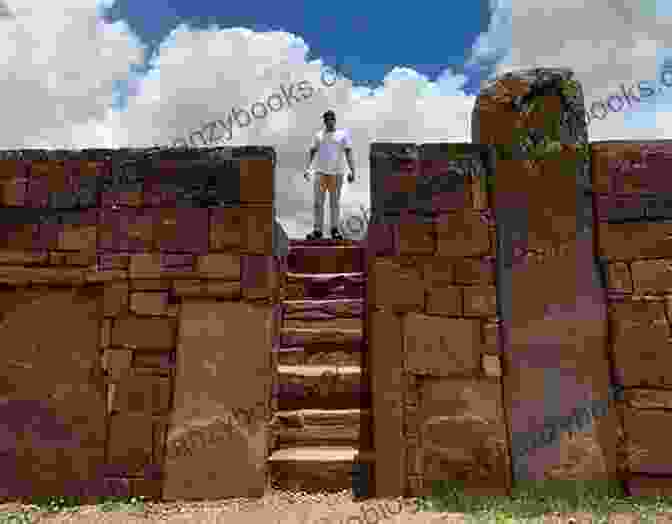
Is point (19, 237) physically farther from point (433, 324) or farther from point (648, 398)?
point (648, 398)

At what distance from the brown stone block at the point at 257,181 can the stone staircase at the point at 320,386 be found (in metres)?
1.36

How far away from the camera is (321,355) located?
16.3ft

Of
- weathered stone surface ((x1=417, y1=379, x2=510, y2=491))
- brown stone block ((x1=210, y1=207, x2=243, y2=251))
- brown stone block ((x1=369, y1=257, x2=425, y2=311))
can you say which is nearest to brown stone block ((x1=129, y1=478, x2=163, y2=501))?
brown stone block ((x1=210, y1=207, x2=243, y2=251))

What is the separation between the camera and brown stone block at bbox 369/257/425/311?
4211mm

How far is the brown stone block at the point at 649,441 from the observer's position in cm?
399

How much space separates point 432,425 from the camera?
408 centimetres

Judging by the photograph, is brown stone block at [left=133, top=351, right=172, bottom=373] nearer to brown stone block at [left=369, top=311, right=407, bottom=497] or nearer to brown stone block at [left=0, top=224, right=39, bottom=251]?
brown stone block at [left=0, top=224, right=39, bottom=251]

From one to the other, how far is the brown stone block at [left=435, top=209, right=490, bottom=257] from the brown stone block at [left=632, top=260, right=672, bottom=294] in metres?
1.17

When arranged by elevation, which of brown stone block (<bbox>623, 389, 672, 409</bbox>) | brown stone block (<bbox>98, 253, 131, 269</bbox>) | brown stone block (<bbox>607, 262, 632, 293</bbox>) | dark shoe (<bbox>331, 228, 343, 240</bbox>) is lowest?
brown stone block (<bbox>623, 389, 672, 409</bbox>)

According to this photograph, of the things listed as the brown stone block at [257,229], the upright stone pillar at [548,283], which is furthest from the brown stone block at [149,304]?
the upright stone pillar at [548,283]

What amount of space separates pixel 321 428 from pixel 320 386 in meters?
0.35

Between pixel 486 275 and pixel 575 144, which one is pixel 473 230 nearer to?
pixel 486 275

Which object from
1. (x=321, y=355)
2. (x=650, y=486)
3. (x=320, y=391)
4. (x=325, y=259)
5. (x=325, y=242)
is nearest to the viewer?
(x=650, y=486)

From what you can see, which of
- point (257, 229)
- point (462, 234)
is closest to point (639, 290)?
point (462, 234)
